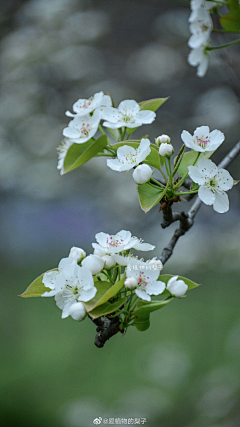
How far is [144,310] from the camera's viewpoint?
0.38m

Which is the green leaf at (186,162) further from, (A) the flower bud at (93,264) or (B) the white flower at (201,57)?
(B) the white flower at (201,57)

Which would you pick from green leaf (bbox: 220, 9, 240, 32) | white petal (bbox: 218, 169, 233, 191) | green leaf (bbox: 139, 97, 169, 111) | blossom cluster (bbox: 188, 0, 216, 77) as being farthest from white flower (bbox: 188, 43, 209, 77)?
white petal (bbox: 218, 169, 233, 191)

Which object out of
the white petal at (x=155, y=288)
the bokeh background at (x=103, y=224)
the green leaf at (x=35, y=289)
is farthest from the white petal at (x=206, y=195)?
the bokeh background at (x=103, y=224)

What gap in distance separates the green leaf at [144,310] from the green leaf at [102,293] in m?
0.04

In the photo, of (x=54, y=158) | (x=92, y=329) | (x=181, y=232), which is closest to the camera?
(x=181, y=232)

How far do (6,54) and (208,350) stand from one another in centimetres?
130

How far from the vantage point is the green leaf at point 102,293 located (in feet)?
1.14

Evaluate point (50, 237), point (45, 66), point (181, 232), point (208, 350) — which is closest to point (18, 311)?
point (50, 237)

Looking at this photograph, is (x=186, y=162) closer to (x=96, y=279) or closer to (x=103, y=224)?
(x=96, y=279)

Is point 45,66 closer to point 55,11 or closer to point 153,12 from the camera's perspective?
point 55,11

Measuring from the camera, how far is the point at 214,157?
1238 millimetres

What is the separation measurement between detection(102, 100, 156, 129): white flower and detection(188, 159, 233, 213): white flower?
0.32 feet

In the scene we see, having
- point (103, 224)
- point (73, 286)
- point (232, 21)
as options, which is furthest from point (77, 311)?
point (103, 224)

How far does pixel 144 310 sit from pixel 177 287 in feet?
0.14
